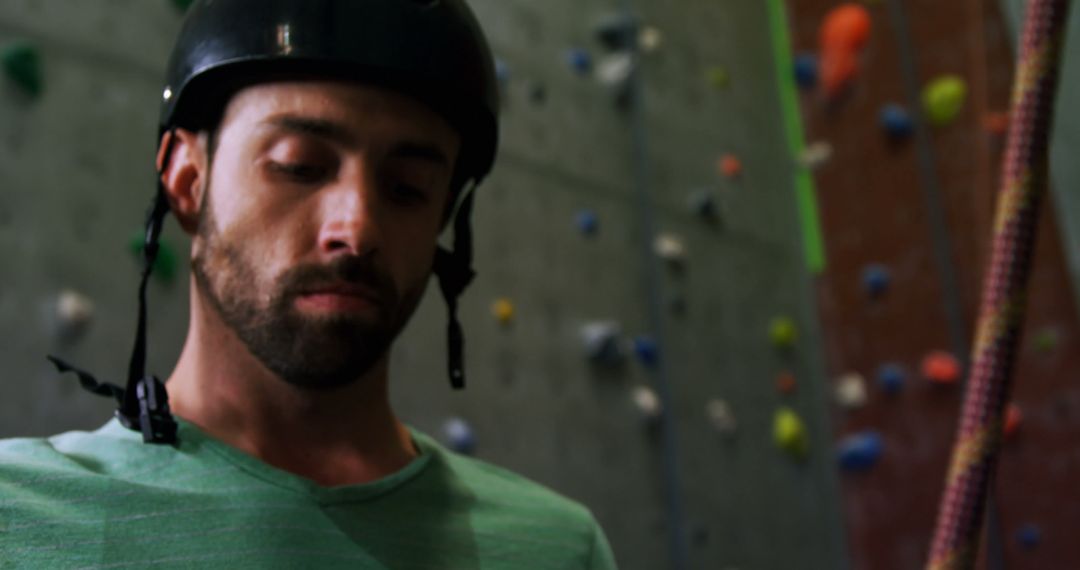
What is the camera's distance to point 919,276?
3070 millimetres

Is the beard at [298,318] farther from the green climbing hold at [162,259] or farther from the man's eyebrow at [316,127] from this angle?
the green climbing hold at [162,259]

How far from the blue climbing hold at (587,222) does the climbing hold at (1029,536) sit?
1.42 meters

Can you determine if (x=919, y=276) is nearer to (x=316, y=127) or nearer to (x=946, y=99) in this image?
(x=946, y=99)

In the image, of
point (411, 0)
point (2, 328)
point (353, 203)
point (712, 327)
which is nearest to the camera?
point (353, 203)

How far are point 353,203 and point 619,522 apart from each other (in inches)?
67.5

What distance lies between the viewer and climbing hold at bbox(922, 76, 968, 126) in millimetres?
2984

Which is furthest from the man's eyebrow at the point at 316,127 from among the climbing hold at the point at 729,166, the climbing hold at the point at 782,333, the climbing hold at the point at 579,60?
the climbing hold at the point at 782,333

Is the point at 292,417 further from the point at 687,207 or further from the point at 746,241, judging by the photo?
the point at 746,241

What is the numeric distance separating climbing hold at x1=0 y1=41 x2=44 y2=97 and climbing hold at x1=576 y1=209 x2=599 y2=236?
4.36 feet

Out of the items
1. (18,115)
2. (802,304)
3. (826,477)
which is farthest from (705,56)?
(18,115)

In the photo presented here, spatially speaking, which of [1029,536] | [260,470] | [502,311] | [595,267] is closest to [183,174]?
[260,470]

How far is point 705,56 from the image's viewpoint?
3.17 meters

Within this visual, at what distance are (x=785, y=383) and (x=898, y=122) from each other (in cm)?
88

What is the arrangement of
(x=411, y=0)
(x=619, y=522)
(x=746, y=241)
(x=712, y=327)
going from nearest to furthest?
1. (x=411, y=0)
2. (x=619, y=522)
3. (x=712, y=327)
4. (x=746, y=241)
